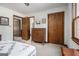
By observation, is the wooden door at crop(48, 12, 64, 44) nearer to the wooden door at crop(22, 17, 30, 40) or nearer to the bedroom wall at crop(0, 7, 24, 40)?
the wooden door at crop(22, 17, 30, 40)

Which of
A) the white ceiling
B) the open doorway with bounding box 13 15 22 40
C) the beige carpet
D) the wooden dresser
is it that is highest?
the white ceiling

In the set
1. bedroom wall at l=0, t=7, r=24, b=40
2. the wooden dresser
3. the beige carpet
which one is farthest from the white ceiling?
the beige carpet

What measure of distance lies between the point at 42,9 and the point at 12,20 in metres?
0.49

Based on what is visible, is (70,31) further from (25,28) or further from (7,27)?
(7,27)

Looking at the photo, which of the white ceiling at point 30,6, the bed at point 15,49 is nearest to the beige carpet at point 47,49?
the bed at point 15,49

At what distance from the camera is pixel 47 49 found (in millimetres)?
1458

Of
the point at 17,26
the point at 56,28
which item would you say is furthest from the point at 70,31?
the point at 17,26

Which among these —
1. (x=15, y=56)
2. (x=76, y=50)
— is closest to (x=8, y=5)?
(x=15, y=56)

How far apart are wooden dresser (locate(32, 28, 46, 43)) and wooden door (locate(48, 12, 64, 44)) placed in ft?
0.31

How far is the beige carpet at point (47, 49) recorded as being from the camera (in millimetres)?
1366

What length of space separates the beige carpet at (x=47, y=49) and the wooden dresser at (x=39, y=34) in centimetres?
8

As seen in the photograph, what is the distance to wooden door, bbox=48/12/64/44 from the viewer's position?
1429 mm

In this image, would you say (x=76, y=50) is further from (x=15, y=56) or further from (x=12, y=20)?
(x=12, y=20)

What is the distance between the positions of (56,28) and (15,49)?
26.5 inches
